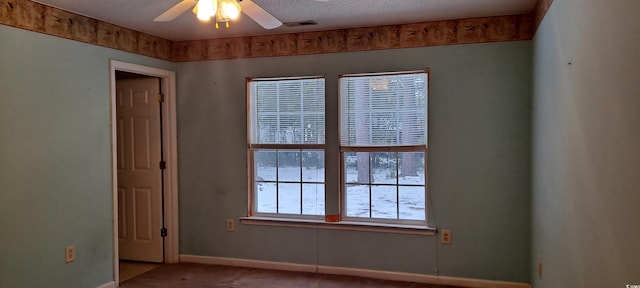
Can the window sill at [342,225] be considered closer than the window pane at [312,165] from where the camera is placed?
Yes

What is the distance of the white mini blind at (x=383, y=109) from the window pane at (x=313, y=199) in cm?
52

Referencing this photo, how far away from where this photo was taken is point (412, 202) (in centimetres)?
395

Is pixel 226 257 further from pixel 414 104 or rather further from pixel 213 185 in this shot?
pixel 414 104

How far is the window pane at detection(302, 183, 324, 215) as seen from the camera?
4203 mm

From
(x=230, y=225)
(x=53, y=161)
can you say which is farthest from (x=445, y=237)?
(x=53, y=161)

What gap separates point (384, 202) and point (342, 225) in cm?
44

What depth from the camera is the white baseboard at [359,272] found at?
3.72 metres

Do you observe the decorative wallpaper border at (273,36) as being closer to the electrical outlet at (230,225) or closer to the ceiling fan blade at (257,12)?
the ceiling fan blade at (257,12)

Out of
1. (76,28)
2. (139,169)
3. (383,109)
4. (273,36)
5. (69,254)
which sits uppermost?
(273,36)

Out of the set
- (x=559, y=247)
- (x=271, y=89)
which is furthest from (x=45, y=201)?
(x=559, y=247)

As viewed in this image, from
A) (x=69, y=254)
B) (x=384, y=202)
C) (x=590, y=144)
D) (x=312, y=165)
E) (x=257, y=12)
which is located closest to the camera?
(x=590, y=144)

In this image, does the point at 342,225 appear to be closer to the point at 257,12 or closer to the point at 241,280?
the point at 241,280

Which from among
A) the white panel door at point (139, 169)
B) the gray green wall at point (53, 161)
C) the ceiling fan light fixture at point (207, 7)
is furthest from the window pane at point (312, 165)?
the ceiling fan light fixture at point (207, 7)

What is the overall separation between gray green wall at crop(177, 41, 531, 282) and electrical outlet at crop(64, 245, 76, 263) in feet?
4.43
